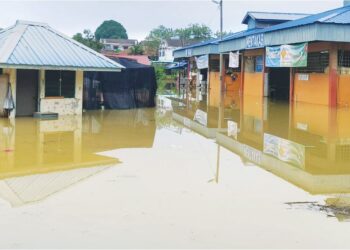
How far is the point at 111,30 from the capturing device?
140875 mm

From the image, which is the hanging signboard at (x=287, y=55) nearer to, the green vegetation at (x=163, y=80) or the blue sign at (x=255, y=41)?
the blue sign at (x=255, y=41)

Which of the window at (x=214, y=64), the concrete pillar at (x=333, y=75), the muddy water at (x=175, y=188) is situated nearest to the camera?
the muddy water at (x=175, y=188)

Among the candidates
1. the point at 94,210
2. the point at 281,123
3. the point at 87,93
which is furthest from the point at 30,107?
the point at 94,210

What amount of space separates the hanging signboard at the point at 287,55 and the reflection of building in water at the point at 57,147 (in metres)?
7.50

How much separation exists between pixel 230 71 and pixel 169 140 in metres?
23.9

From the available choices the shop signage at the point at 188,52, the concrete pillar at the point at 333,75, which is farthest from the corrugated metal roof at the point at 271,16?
the concrete pillar at the point at 333,75

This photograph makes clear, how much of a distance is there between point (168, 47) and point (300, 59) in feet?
239

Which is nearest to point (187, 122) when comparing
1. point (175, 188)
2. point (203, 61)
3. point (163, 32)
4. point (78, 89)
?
point (78, 89)

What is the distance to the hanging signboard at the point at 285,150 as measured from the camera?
9.74 meters

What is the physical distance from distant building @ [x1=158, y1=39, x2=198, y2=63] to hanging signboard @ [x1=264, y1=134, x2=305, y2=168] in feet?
257

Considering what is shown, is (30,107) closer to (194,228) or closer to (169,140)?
(169,140)

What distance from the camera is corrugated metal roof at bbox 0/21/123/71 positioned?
693 inches

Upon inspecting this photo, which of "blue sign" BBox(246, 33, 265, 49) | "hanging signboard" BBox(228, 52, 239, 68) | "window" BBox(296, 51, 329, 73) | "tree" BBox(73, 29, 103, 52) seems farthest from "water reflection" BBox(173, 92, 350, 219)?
"tree" BBox(73, 29, 103, 52)

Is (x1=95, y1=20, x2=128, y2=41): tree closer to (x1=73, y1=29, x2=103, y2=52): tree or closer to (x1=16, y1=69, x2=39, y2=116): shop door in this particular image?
(x1=73, y1=29, x2=103, y2=52): tree
